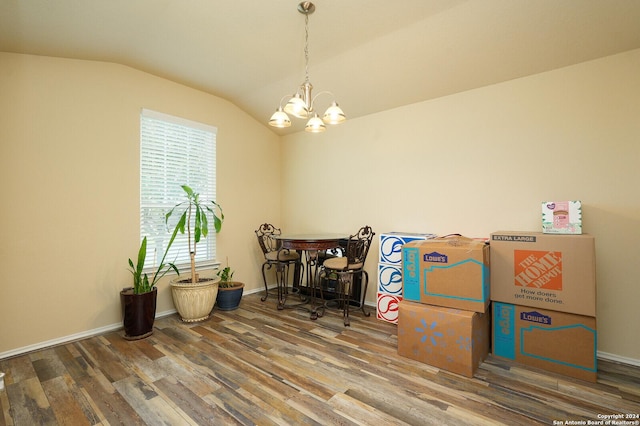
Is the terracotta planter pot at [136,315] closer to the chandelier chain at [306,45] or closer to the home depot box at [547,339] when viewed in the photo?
the chandelier chain at [306,45]

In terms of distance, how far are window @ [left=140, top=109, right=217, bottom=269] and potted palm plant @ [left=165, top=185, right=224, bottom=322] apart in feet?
0.34

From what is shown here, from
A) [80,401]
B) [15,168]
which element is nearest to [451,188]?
[80,401]

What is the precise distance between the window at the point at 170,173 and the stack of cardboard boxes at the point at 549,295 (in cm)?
339

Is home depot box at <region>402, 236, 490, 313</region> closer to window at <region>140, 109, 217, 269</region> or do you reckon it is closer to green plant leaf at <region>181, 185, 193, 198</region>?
green plant leaf at <region>181, 185, 193, 198</region>

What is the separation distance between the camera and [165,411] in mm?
1744

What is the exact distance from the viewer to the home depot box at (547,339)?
6.74 feet

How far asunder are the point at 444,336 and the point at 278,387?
1.30 metres

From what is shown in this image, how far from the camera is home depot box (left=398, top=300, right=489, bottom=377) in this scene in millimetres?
2131

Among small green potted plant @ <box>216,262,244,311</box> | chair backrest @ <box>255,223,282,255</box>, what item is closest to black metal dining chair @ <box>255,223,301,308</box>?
chair backrest @ <box>255,223,282,255</box>

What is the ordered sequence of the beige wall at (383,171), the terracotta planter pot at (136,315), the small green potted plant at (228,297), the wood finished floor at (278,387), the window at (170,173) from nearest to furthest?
the wood finished floor at (278,387)
the beige wall at (383,171)
the terracotta planter pot at (136,315)
the window at (170,173)
the small green potted plant at (228,297)

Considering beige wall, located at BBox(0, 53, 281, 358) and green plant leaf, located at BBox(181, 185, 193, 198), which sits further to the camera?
green plant leaf, located at BBox(181, 185, 193, 198)

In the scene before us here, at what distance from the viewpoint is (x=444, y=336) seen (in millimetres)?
2227

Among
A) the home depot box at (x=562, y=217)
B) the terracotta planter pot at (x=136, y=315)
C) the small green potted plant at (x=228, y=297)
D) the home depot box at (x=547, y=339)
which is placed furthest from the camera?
the small green potted plant at (x=228, y=297)

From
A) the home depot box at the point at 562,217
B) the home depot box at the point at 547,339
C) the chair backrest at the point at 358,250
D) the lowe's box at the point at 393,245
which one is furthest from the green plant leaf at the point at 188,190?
the home depot box at the point at 562,217
